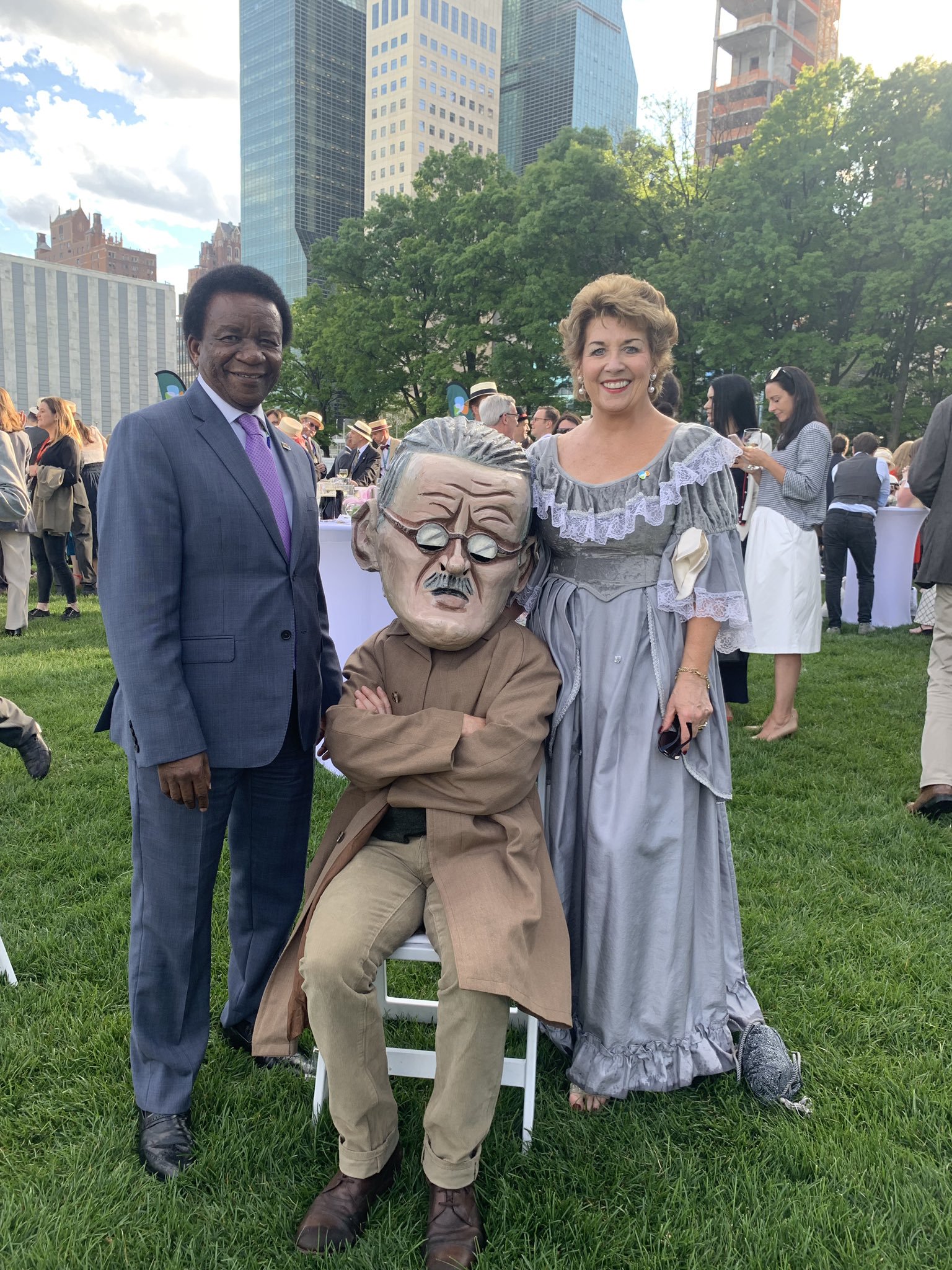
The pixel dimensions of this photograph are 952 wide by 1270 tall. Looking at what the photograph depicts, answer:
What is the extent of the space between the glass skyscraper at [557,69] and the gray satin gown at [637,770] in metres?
108

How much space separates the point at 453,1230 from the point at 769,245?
2100 cm

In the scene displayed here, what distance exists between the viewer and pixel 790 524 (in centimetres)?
556

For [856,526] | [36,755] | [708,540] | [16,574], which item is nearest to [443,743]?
[708,540]

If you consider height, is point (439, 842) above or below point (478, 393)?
below

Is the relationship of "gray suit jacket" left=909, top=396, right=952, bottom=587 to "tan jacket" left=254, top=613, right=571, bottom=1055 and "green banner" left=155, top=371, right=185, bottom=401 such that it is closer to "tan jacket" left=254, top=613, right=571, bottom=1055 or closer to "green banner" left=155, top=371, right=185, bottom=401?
"tan jacket" left=254, top=613, right=571, bottom=1055

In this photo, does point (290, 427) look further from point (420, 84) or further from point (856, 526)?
point (420, 84)

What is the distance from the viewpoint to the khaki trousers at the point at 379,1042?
1.99m

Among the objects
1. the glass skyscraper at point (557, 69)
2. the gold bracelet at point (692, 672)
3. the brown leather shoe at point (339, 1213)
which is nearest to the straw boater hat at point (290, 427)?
the gold bracelet at point (692, 672)

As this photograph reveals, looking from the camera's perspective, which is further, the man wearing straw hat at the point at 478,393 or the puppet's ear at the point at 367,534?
the man wearing straw hat at the point at 478,393

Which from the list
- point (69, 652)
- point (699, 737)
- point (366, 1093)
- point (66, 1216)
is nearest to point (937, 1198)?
point (699, 737)

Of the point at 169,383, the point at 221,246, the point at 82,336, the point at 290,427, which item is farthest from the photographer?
the point at 221,246

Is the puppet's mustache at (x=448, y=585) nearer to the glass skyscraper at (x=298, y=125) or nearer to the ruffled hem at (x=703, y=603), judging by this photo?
the ruffled hem at (x=703, y=603)

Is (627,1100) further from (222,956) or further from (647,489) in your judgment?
(647,489)

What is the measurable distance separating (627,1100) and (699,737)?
1063 mm
